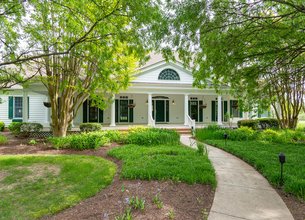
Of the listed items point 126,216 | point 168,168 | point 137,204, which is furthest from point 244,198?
point 126,216

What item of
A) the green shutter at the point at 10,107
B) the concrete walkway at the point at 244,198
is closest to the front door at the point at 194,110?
the concrete walkway at the point at 244,198

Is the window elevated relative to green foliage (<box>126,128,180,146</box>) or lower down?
elevated

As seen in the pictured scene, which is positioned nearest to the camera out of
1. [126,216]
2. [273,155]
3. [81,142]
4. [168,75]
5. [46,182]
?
[126,216]

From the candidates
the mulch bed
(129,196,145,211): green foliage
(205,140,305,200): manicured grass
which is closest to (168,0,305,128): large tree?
(205,140,305,200): manicured grass

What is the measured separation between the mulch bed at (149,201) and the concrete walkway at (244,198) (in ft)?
0.75

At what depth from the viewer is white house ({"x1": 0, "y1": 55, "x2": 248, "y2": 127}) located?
17203mm

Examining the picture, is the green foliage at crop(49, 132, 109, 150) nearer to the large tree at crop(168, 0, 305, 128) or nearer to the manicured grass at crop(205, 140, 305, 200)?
the large tree at crop(168, 0, 305, 128)

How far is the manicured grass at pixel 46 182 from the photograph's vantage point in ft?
14.0

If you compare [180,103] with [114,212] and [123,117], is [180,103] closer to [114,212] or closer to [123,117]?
[123,117]

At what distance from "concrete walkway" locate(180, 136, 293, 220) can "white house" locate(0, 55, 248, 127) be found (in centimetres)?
1040

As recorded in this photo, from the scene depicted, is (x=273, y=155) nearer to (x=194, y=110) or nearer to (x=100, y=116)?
(x=194, y=110)

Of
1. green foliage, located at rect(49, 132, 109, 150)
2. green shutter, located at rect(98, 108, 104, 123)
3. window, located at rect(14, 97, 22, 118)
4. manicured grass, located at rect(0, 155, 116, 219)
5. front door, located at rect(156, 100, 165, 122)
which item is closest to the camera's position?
manicured grass, located at rect(0, 155, 116, 219)

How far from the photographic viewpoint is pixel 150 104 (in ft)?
55.4

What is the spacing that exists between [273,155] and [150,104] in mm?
10157
